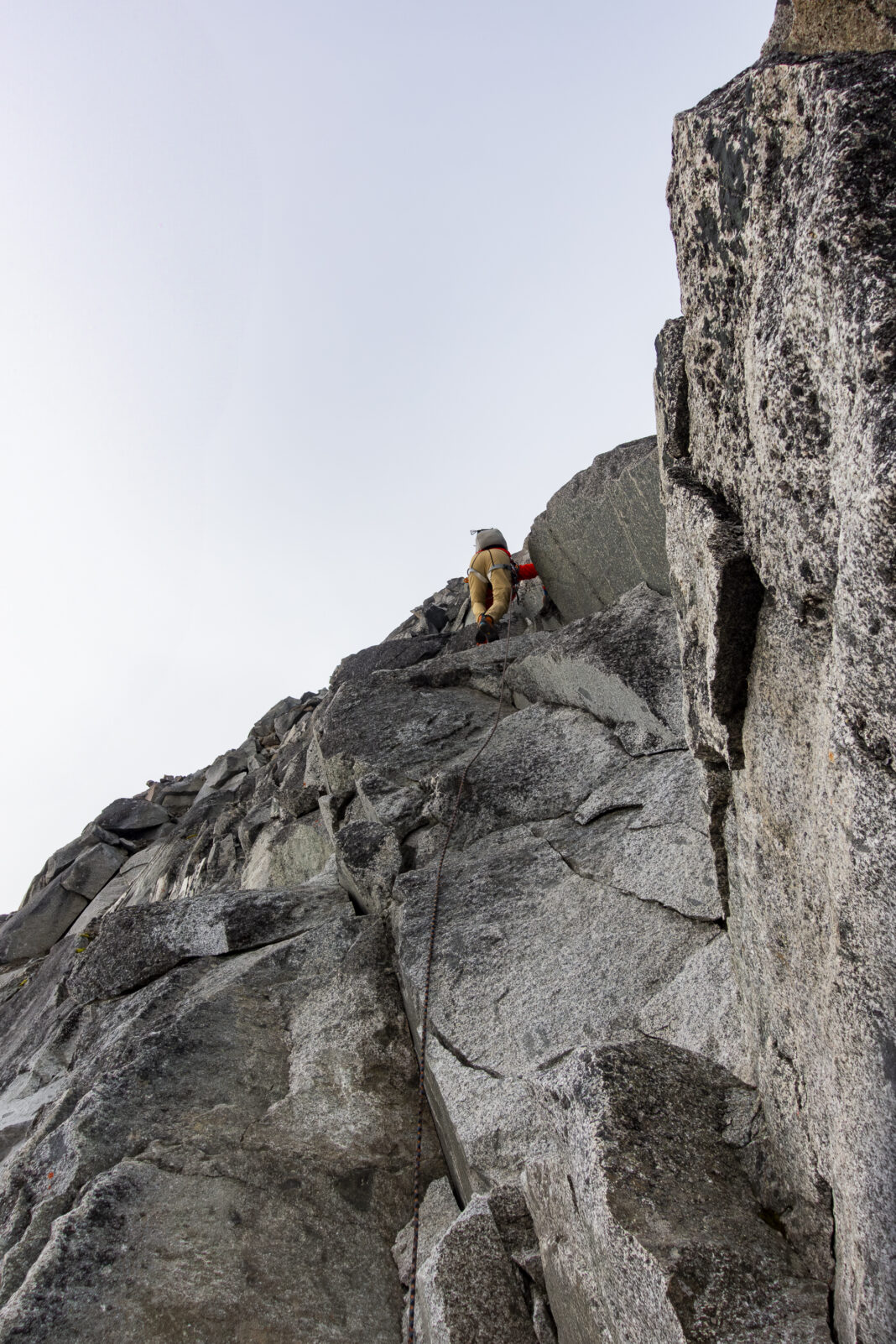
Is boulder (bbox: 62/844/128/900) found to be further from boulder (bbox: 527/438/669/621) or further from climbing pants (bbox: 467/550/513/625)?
boulder (bbox: 527/438/669/621)

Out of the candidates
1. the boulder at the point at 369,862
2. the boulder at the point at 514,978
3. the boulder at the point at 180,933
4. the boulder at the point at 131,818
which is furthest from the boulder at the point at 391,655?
the boulder at the point at 514,978

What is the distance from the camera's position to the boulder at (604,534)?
31.7 feet

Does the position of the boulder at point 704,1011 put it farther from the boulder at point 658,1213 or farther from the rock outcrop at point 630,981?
the boulder at point 658,1213

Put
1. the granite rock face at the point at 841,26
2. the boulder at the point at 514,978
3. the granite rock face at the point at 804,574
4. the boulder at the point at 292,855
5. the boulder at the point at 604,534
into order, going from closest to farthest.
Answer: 1. the granite rock face at the point at 804,574
2. the granite rock face at the point at 841,26
3. the boulder at the point at 514,978
4. the boulder at the point at 292,855
5. the boulder at the point at 604,534

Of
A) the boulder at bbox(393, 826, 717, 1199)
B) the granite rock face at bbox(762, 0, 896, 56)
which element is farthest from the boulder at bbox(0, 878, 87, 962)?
the granite rock face at bbox(762, 0, 896, 56)

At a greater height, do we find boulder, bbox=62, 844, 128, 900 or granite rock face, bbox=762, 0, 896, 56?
granite rock face, bbox=762, 0, 896, 56

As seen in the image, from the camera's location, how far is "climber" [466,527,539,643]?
12.7 meters

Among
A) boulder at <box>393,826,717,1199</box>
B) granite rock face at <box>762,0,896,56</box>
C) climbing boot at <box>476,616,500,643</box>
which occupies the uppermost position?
granite rock face at <box>762,0,896,56</box>

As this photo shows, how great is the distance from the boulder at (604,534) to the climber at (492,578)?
0.93 m

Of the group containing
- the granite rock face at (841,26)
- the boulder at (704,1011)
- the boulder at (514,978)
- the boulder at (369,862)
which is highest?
the granite rock face at (841,26)

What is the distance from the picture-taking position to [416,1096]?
16.1 ft

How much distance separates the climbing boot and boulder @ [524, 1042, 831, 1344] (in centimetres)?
938

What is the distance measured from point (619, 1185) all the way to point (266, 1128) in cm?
265

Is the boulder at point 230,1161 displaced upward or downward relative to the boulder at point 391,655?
downward
